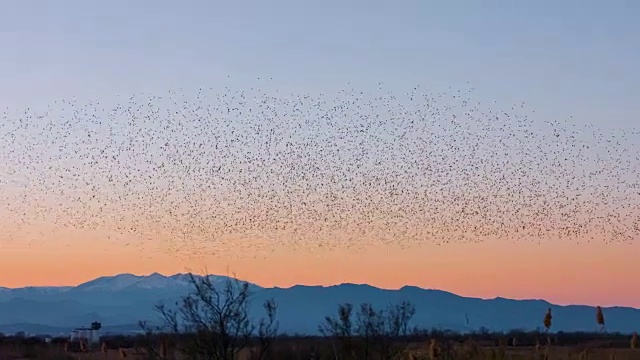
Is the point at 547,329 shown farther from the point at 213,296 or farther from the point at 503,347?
the point at 213,296

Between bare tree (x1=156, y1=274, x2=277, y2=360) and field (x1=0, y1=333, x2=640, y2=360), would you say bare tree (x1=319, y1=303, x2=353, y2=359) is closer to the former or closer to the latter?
field (x1=0, y1=333, x2=640, y2=360)

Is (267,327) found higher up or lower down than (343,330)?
lower down

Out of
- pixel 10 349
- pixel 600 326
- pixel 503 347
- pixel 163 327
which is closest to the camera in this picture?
pixel 600 326

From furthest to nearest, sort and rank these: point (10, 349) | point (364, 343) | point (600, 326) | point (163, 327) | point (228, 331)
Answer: point (10, 349)
point (364, 343)
point (163, 327)
point (228, 331)
point (600, 326)

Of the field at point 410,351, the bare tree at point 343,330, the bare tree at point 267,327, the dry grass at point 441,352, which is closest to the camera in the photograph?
the dry grass at point 441,352

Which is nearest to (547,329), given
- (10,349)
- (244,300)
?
(244,300)

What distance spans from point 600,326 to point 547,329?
81 cm

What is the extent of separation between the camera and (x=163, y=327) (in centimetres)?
3103

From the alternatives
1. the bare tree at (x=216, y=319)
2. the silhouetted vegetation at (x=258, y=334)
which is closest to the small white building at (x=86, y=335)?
the silhouetted vegetation at (x=258, y=334)

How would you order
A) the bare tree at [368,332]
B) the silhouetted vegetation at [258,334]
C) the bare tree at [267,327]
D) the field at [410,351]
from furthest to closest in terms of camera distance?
the bare tree at [368,332]
the bare tree at [267,327]
the silhouetted vegetation at [258,334]
the field at [410,351]

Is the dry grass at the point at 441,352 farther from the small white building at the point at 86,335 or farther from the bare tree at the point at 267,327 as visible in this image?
the bare tree at the point at 267,327

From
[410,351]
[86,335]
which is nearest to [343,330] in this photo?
[410,351]

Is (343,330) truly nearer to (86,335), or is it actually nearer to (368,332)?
(368,332)

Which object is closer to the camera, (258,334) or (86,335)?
(258,334)
